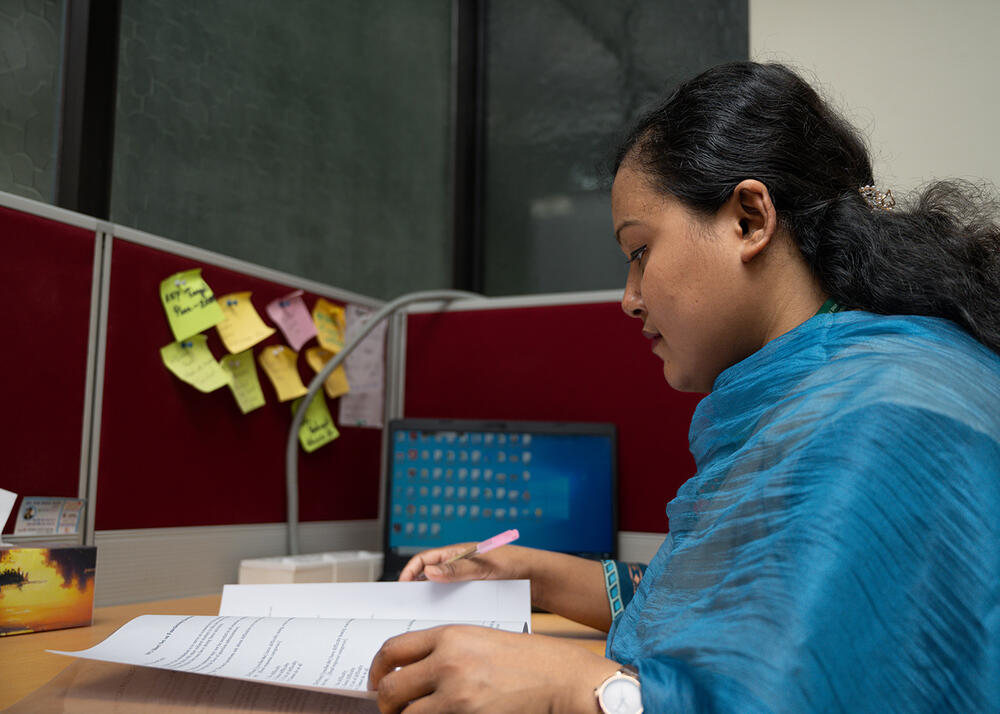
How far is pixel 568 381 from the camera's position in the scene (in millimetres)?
1342

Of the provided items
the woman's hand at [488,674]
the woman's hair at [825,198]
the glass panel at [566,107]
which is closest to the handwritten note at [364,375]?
the woman's hair at [825,198]

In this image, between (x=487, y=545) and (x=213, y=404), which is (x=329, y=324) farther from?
(x=487, y=545)

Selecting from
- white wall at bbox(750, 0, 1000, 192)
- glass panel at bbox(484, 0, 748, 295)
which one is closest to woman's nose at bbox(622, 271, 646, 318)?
white wall at bbox(750, 0, 1000, 192)

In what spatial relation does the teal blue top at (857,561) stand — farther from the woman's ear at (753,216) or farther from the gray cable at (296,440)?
the gray cable at (296,440)

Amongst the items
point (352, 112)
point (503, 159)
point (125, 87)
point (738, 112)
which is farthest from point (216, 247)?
point (738, 112)

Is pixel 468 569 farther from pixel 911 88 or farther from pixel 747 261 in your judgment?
pixel 911 88

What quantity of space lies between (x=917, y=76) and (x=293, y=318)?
153cm

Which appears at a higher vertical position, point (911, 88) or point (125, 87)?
point (911, 88)

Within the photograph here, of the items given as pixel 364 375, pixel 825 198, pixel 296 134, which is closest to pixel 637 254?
pixel 825 198

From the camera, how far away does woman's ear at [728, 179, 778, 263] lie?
2.18ft

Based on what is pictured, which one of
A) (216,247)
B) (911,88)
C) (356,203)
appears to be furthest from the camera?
(356,203)

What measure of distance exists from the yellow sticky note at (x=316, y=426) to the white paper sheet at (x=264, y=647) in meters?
0.58

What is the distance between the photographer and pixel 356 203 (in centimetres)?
212

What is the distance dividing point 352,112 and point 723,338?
Result: 168 centimetres
